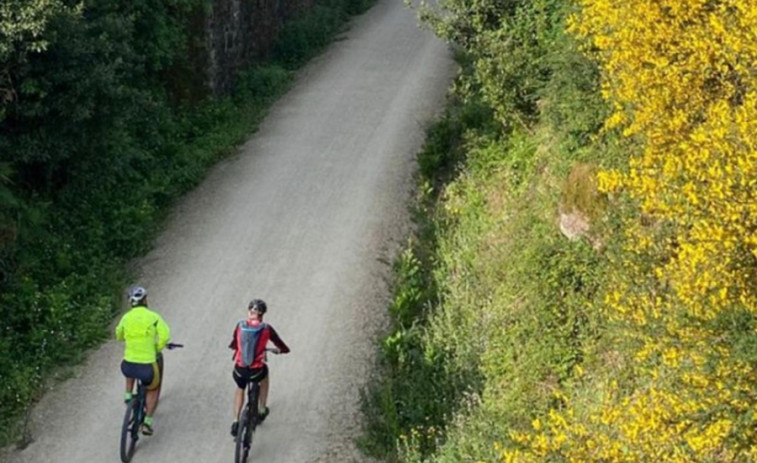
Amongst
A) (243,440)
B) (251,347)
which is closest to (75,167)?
(251,347)

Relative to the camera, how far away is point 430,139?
19.5 meters

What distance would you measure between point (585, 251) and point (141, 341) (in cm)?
625

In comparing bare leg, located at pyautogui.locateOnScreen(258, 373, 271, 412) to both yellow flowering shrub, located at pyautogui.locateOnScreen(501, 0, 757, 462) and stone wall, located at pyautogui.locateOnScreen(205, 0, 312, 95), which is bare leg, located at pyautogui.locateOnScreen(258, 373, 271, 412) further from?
stone wall, located at pyautogui.locateOnScreen(205, 0, 312, 95)

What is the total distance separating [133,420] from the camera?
11281mm

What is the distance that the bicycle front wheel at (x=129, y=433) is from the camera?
11.1 metres

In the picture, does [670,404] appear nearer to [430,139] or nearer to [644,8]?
[644,8]

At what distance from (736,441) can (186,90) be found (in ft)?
47.9

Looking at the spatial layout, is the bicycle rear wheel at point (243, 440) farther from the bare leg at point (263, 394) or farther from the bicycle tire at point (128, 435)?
the bicycle tire at point (128, 435)

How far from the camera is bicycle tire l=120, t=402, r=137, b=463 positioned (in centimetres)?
1113

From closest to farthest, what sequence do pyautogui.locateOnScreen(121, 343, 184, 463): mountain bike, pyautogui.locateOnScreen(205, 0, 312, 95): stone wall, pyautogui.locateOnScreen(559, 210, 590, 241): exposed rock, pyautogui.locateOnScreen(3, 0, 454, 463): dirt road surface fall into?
pyautogui.locateOnScreen(121, 343, 184, 463): mountain bike < pyautogui.locateOnScreen(3, 0, 454, 463): dirt road surface < pyautogui.locateOnScreen(559, 210, 590, 241): exposed rock < pyautogui.locateOnScreen(205, 0, 312, 95): stone wall

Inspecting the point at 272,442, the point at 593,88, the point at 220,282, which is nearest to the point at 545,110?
the point at 593,88

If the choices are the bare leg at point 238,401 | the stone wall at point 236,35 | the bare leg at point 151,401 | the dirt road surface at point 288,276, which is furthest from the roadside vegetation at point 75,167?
the bare leg at point 238,401

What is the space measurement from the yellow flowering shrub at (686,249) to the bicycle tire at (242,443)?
3345mm

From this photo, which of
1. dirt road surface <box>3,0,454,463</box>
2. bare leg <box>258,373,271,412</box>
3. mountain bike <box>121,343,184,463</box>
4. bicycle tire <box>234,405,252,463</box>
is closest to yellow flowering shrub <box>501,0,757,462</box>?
bare leg <box>258,373,271,412</box>
